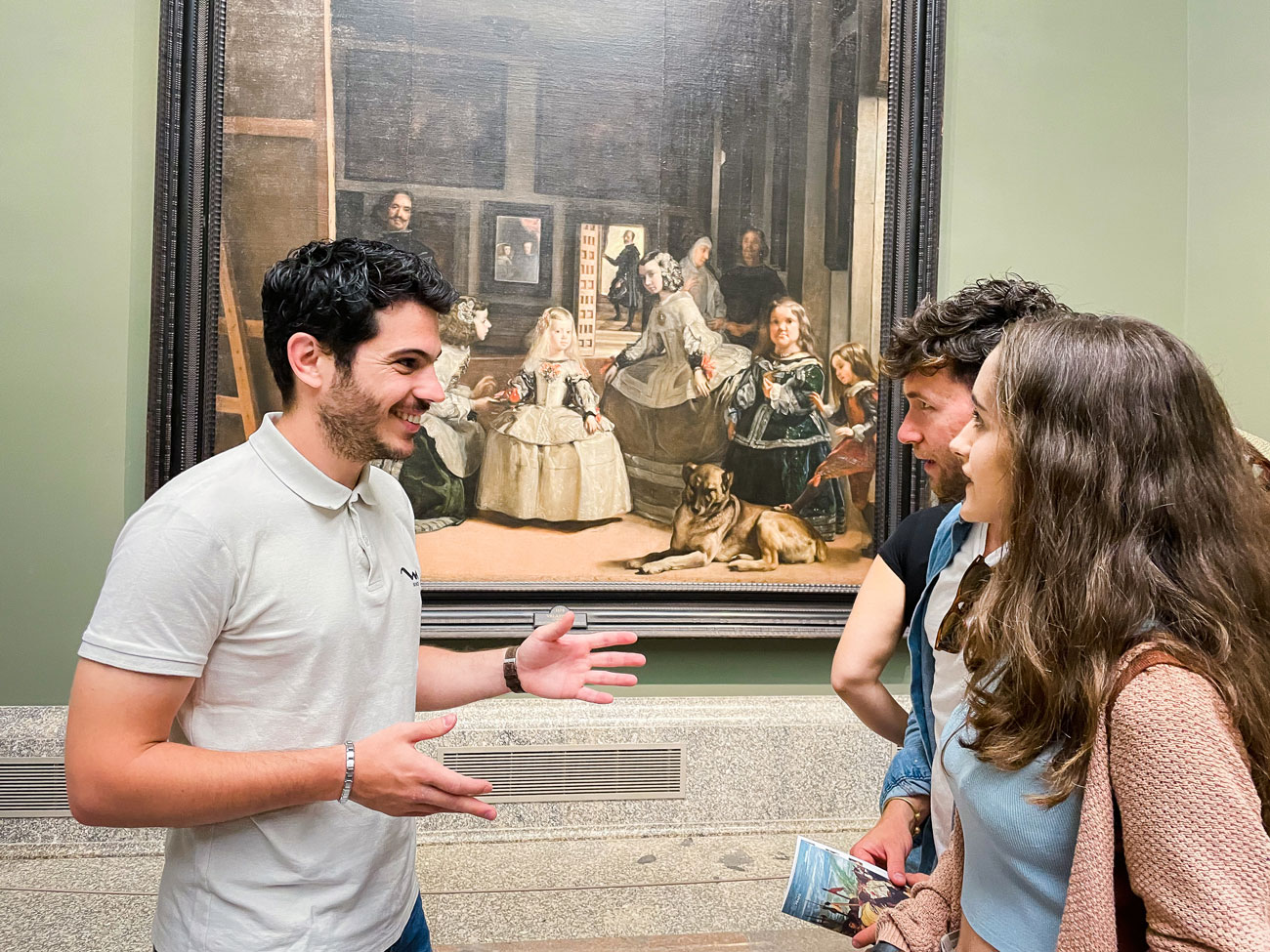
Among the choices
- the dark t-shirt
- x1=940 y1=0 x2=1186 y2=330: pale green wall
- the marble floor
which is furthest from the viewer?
x1=940 y1=0 x2=1186 y2=330: pale green wall

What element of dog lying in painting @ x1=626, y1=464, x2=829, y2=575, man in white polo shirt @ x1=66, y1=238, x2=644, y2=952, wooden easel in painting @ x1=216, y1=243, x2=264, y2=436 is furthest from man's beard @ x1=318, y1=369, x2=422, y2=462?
dog lying in painting @ x1=626, y1=464, x2=829, y2=575

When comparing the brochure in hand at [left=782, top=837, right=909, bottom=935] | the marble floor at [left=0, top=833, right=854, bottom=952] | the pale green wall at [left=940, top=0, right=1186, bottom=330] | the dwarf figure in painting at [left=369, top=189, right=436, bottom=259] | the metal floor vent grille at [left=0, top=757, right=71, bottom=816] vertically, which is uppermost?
the pale green wall at [left=940, top=0, right=1186, bottom=330]

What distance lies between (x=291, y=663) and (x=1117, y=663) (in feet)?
4.37

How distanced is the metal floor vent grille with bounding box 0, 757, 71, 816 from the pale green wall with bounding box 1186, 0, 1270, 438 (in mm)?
5276

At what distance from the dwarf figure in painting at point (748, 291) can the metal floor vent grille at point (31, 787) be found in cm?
339

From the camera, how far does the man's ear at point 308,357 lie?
6.22ft

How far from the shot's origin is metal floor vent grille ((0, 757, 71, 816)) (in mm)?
3662

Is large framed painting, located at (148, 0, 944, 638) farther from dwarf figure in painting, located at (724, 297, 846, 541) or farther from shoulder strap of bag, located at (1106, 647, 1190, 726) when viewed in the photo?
shoulder strap of bag, located at (1106, 647, 1190, 726)

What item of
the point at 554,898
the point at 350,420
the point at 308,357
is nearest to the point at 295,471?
the point at 350,420

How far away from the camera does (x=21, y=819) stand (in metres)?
3.66

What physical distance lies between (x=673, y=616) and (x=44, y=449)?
109 inches

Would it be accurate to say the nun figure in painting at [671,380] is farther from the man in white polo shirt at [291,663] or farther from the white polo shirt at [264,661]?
the white polo shirt at [264,661]

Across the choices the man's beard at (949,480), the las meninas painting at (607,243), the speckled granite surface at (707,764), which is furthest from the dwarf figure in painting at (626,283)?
the man's beard at (949,480)

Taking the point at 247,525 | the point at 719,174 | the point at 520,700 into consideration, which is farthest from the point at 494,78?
the point at 247,525
